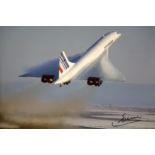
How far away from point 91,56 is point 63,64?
0.21 metres

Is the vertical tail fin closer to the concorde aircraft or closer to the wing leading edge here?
the concorde aircraft

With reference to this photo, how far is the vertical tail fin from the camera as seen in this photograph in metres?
3.62

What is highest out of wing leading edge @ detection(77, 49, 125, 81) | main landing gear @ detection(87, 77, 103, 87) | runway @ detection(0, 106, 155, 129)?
wing leading edge @ detection(77, 49, 125, 81)

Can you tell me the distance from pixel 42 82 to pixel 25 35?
361 millimetres

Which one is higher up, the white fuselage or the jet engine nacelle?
the white fuselage

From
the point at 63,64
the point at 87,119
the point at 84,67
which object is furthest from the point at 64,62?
the point at 87,119

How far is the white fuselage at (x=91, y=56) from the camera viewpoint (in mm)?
3623

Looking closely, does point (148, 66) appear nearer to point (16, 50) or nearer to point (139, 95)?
point (139, 95)

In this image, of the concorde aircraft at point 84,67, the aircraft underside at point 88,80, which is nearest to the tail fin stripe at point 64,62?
the concorde aircraft at point 84,67

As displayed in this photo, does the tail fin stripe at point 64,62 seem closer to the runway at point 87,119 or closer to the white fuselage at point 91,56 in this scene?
the white fuselage at point 91,56

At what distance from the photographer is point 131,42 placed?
3643 millimetres

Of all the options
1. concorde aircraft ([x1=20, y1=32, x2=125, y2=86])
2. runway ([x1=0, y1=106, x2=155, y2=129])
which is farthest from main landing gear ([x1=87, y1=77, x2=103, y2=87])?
runway ([x1=0, y1=106, x2=155, y2=129])

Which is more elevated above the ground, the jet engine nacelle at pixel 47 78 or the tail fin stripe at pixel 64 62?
the tail fin stripe at pixel 64 62
